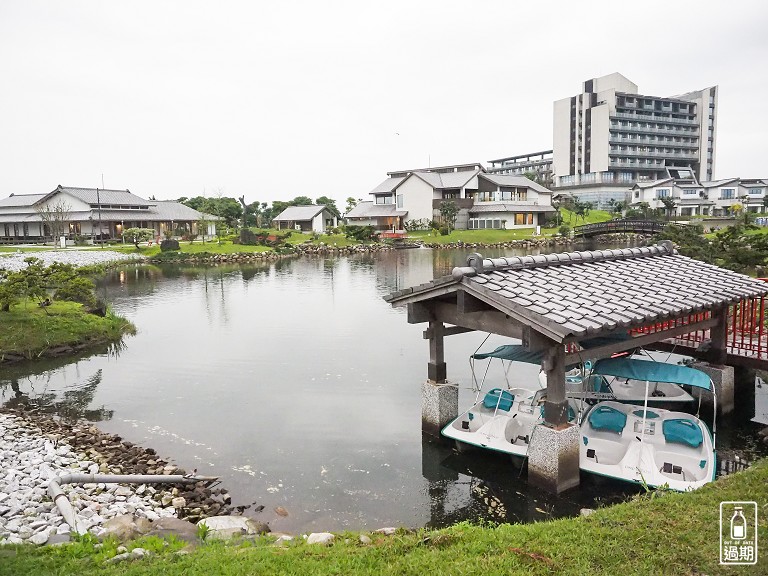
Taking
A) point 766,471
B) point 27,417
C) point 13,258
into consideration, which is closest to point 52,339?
point 27,417

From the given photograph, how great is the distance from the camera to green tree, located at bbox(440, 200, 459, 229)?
72394 mm

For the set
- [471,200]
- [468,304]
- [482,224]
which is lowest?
[468,304]

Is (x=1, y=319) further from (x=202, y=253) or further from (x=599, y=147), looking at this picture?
(x=599, y=147)

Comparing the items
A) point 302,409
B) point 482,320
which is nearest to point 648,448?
A: point 482,320

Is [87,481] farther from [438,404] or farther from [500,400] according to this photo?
[500,400]

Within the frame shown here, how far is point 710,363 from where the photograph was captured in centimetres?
1290

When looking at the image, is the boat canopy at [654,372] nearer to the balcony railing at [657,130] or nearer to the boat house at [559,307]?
the boat house at [559,307]

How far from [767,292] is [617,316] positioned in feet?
17.5

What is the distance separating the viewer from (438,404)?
1180 centimetres

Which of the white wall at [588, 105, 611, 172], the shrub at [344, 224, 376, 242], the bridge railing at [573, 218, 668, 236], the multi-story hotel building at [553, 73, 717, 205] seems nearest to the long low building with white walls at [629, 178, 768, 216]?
the multi-story hotel building at [553, 73, 717, 205]

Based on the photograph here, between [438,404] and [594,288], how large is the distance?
3.94m

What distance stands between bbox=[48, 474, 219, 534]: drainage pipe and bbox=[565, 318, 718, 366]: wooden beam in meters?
6.62

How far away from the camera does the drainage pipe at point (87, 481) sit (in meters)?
7.66

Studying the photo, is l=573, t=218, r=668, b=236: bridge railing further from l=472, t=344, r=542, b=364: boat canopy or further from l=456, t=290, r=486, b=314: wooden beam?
l=456, t=290, r=486, b=314: wooden beam
